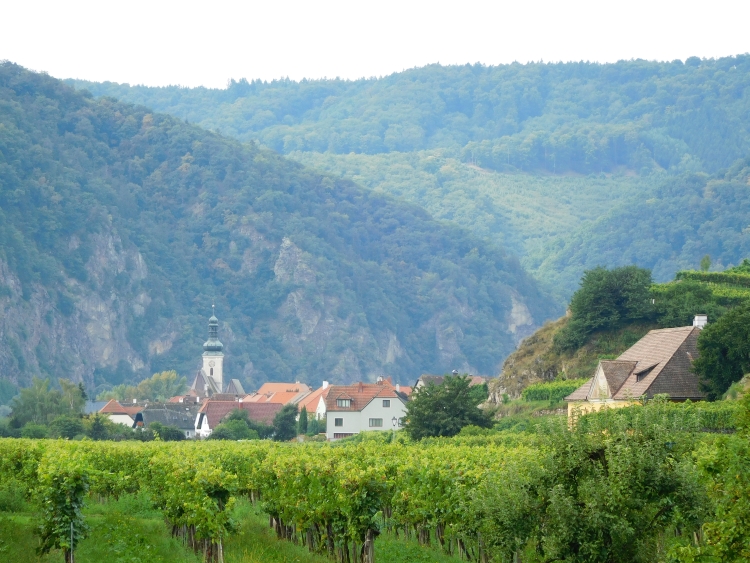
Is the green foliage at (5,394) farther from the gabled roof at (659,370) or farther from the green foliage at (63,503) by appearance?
the green foliage at (63,503)

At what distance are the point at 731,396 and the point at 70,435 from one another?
60029 millimetres

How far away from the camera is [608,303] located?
84.1m

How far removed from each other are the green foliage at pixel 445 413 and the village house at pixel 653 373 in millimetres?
8542

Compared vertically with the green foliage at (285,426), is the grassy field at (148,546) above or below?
below

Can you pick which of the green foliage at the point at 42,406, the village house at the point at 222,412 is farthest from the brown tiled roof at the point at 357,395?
the green foliage at the point at 42,406

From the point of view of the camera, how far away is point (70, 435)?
98.2 m

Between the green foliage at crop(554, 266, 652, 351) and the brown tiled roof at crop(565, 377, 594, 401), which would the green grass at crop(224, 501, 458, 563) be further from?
the green foliage at crop(554, 266, 652, 351)

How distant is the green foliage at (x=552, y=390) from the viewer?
247 ft

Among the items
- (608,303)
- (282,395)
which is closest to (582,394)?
(608,303)

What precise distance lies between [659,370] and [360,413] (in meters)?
58.4

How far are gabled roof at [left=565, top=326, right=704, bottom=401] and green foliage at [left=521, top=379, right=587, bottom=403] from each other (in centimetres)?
1189

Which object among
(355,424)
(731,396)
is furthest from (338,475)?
(355,424)

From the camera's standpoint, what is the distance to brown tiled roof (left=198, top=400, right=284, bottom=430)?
140663 millimetres

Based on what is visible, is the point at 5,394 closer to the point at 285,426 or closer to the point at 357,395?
the point at 285,426
